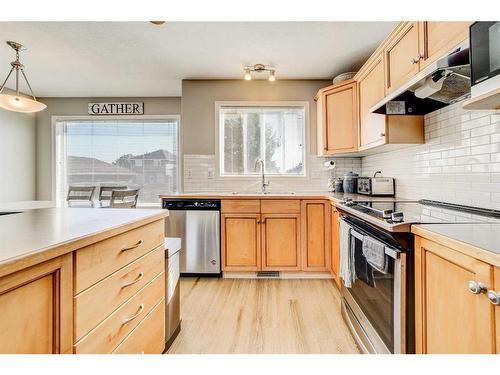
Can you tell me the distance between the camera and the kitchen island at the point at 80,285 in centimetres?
62

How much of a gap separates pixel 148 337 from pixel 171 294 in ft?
1.32

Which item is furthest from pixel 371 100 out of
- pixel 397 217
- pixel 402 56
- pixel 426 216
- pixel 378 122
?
pixel 397 217

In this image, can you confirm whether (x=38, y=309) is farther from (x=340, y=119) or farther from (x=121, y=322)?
(x=340, y=119)

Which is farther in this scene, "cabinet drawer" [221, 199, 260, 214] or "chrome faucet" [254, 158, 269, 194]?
"chrome faucet" [254, 158, 269, 194]

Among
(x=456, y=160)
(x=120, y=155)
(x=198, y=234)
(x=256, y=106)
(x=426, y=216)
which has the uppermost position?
(x=256, y=106)

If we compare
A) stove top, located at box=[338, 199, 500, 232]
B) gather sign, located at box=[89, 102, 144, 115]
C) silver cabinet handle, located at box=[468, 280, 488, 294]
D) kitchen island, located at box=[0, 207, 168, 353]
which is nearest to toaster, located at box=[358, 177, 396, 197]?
stove top, located at box=[338, 199, 500, 232]

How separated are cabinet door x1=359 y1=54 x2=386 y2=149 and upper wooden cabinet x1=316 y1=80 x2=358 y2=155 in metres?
0.18

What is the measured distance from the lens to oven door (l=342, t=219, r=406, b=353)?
1.15m

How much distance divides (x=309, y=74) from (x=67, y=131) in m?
4.08

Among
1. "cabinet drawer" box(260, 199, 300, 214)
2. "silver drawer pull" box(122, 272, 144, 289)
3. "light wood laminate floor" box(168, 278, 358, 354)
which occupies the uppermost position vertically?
"cabinet drawer" box(260, 199, 300, 214)

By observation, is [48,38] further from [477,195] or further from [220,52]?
[477,195]

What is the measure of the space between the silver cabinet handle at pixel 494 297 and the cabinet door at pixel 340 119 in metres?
2.36

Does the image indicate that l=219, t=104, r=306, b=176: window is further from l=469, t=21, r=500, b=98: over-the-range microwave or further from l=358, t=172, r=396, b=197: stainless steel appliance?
l=469, t=21, r=500, b=98: over-the-range microwave

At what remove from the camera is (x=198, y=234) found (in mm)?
2943
